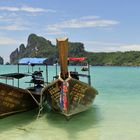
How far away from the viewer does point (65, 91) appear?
11.9 metres

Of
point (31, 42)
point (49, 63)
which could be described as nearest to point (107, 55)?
point (31, 42)

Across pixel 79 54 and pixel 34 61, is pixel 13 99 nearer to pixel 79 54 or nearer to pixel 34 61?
pixel 34 61

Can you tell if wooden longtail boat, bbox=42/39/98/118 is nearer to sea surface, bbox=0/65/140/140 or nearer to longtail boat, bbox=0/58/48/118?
sea surface, bbox=0/65/140/140

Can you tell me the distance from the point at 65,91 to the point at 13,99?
7.91 feet

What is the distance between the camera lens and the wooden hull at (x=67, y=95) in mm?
12008

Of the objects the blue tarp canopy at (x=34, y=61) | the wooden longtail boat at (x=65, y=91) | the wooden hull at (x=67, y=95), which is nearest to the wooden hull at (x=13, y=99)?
the wooden hull at (x=67, y=95)

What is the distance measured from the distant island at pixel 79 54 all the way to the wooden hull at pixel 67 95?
102 metres

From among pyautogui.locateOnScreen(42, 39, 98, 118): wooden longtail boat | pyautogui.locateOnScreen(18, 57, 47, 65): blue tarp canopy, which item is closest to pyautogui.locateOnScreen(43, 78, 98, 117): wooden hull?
pyautogui.locateOnScreen(42, 39, 98, 118): wooden longtail boat

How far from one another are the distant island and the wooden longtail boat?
335 feet

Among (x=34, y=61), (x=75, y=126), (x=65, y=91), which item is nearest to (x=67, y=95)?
(x=65, y=91)

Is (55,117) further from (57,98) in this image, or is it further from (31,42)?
(31,42)

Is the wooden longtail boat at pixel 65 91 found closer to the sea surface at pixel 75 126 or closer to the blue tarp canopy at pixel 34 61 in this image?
the sea surface at pixel 75 126

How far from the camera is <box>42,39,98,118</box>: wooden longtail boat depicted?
12.0m

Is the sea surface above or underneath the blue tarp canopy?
underneath
